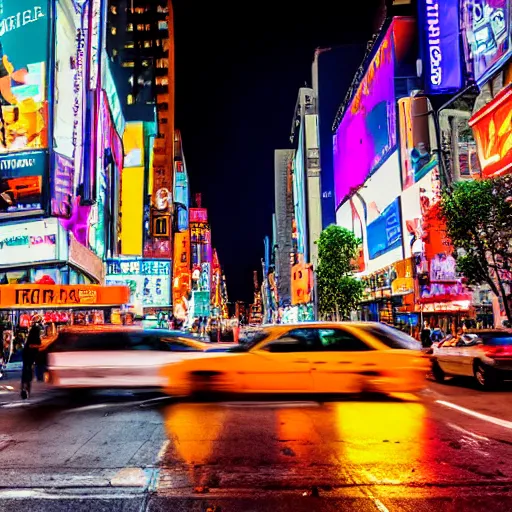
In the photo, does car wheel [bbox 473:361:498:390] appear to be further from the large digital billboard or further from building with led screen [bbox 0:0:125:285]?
the large digital billboard

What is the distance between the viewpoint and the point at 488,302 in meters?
34.0

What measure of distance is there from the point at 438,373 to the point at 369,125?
1971 inches

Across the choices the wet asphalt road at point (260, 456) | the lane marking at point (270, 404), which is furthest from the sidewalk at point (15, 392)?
the lane marking at point (270, 404)

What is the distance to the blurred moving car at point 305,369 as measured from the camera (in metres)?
11.1

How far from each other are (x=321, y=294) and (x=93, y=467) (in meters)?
48.8

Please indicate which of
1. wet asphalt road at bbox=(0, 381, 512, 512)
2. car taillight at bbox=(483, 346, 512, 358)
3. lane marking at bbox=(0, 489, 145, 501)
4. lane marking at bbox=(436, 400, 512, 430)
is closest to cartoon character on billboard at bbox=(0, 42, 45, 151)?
wet asphalt road at bbox=(0, 381, 512, 512)

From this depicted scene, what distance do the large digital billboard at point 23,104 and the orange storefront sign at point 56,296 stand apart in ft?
21.7

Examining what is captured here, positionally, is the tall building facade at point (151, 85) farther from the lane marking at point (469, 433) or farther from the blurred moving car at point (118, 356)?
the lane marking at point (469, 433)

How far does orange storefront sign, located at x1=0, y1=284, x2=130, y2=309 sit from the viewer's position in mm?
24391

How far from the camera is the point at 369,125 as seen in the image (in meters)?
62.5

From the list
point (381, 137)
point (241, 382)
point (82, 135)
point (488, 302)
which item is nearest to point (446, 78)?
point (488, 302)

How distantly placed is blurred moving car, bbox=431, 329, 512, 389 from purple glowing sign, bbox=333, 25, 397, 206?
131 feet

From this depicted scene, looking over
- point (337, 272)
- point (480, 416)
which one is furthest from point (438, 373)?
point (337, 272)

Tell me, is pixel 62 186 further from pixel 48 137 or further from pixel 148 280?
pixel 148 280
